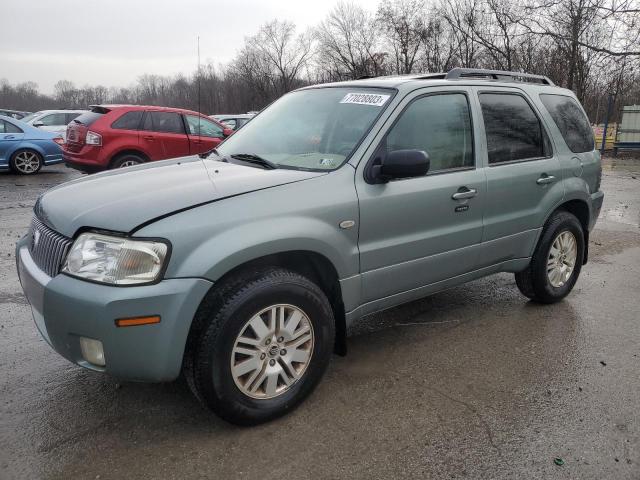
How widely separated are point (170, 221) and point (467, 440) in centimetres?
184

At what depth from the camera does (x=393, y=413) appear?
2.96m

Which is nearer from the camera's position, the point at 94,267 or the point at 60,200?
the point at 94,267

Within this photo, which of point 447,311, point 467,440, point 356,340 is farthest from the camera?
point 447,311

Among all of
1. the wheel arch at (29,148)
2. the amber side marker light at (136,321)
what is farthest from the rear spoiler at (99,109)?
the amber side marker light at (136,321)

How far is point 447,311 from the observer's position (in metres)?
4.54

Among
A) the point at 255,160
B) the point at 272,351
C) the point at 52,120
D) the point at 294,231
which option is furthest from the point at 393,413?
the point at 52,120

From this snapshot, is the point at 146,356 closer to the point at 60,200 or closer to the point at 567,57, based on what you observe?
the point at 60,200

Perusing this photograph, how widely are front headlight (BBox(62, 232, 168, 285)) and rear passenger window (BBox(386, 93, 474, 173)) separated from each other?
1577 mm

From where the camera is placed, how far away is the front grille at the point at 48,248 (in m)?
2.59

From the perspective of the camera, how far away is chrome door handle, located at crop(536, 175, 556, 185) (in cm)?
420

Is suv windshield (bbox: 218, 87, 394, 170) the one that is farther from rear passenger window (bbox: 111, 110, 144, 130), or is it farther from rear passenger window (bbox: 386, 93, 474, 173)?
rear passenger window (bbox: 111, 110, 144, 130)

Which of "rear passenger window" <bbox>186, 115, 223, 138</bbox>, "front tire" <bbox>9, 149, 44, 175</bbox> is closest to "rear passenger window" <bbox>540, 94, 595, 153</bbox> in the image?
"rear passenger window" <bbox>186, 115, 223, 138</bbox>

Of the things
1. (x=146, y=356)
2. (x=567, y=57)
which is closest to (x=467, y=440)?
(x=146, y=356)

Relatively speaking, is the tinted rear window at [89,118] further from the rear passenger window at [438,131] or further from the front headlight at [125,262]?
the front headlight at [125,262]
